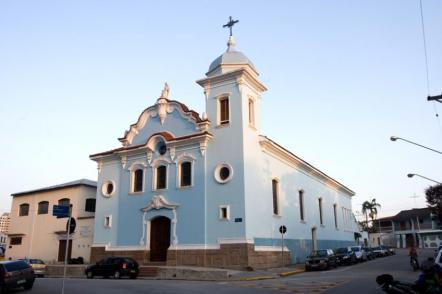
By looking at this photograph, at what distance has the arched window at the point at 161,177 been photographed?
3008cm

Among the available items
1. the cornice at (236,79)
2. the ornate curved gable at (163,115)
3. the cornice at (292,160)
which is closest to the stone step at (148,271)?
the ornate curved gable at (163,115)

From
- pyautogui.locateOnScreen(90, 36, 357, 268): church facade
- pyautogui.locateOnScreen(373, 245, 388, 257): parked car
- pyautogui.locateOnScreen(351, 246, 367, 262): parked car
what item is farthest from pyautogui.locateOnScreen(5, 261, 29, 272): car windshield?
pyautogui.locateOnScreen(373, 245, 388, 257): parked car

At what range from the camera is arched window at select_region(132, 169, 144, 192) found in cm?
3134

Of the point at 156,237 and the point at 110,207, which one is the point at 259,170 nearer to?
the point at 156,237

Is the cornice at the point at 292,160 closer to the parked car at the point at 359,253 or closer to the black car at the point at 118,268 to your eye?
the parked car at the point at 359,253

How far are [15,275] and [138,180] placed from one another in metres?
14.7

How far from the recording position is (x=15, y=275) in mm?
17406

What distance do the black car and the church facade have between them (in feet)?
11.2

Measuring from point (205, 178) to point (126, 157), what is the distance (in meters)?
7.92

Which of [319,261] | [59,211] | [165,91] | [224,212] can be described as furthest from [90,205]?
[59,211]

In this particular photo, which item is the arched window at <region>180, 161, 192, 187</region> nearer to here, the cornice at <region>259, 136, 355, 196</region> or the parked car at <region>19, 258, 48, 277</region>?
the cornice at <region>259, 136, 355, 196</region>

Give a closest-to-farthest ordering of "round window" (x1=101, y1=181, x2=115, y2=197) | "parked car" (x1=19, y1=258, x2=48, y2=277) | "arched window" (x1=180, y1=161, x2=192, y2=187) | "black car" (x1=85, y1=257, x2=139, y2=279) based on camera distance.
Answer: "black car" (x1=85, y1=257, x2=139, y2=279), "arched window" (x1=180, y1=161, x2=192, y2=187), "parked car" (x1=19, y1=258, x2=48, y2=277), "round window" (x1=101, y1=181, x2=115, y2=197)

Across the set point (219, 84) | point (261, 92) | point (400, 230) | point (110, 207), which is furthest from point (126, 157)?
point (400, 230)

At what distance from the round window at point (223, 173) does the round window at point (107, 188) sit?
9.90m
